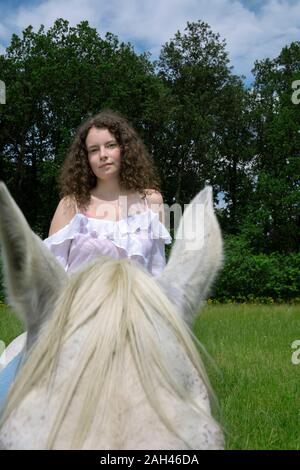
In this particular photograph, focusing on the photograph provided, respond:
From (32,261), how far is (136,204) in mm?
1518

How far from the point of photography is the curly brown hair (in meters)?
2.94

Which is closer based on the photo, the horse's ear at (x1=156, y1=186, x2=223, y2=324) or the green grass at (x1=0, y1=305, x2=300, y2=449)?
the horse's ear at (x1=156, y1=186, x2=223, y2=324)

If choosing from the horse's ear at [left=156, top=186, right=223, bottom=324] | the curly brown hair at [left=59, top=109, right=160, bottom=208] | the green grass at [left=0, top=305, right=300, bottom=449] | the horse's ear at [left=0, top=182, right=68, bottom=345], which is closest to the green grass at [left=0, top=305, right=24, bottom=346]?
the green grass at [left=0, top=305, right=300, bottom=449]

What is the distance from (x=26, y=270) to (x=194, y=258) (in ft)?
1.77

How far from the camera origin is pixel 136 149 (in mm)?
3107

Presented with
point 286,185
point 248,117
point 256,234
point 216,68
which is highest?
point 216,68

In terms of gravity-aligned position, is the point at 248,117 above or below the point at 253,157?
above

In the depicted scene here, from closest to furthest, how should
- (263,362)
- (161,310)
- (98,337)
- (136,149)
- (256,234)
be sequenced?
(98,337) → (161,310) → (136,149) → (263,362) → (256,234)

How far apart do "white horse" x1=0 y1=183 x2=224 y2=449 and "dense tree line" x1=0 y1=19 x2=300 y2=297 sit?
25469 millimetres

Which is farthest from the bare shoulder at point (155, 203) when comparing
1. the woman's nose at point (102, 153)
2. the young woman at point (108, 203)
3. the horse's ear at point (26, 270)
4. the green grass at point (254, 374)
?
the horse's ear at point (26, 270)

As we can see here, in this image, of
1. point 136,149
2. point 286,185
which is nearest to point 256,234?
point 286,185

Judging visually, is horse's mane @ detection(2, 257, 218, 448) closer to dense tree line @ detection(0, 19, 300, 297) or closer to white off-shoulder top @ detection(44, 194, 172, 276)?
white off-shoulder top @ detection(44, 194, 172, 276)

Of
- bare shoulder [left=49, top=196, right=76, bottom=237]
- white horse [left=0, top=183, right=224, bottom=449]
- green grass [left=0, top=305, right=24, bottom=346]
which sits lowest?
green grass [left=0, top=305, right=24, bottom=346]
